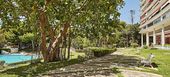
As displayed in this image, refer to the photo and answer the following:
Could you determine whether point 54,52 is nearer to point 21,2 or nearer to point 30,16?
point 30,16

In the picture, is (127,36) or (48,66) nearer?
(48,66)

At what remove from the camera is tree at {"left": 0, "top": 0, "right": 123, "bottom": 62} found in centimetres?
1922

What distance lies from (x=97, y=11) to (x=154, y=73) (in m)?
7.59

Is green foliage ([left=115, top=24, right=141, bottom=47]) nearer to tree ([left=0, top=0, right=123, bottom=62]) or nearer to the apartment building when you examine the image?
the apartment building

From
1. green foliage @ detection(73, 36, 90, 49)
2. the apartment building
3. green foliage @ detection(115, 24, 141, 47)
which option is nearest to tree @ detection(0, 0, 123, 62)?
the apartment building

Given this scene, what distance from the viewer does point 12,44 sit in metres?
70.1

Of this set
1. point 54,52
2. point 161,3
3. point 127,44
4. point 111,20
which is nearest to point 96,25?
point 111,20

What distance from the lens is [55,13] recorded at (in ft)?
63.6

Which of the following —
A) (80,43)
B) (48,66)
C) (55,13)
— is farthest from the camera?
(80,43)

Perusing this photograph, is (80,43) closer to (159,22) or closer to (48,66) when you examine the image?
(159,22)

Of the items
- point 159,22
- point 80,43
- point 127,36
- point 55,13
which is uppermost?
point 159,22

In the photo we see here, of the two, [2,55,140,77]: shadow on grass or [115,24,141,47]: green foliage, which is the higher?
[115,24,141,47]: green foliage

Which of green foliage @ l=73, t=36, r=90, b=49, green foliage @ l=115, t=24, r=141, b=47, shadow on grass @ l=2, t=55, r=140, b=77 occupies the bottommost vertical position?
shadow on grass @ l=2, t=55, r=140, b=77

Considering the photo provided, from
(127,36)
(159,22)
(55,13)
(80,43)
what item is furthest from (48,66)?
(127,36)
